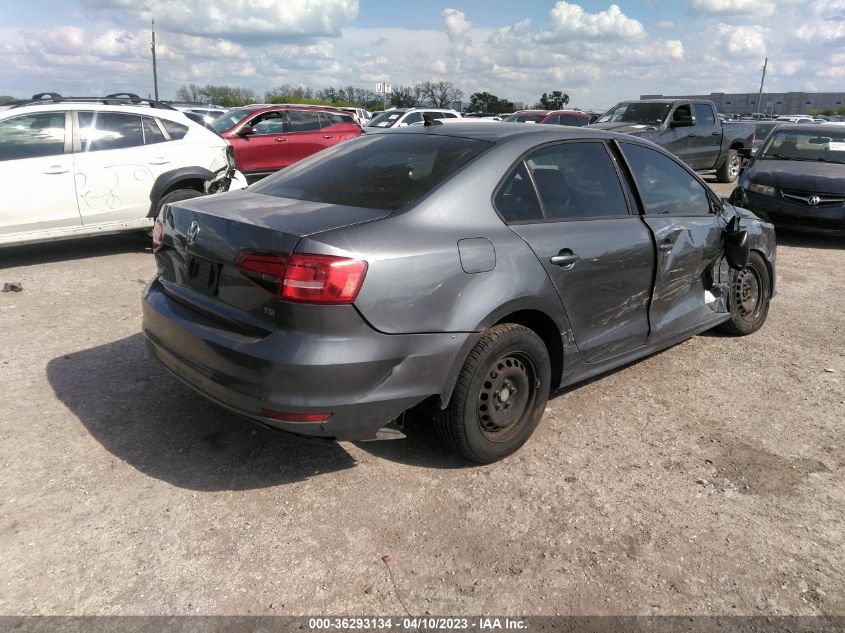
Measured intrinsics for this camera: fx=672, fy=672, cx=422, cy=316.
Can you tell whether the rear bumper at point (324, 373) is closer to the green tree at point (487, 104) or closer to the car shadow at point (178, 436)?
the car shadow at point (178, 436)

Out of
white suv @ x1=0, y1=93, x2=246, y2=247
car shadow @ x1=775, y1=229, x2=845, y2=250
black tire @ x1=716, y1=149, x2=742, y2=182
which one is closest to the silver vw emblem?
white suv @ x1=0, y1=93, x2=246, y2=247

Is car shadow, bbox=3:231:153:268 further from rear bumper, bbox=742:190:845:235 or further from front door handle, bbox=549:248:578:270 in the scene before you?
rear bumper, bbox=742:190:845:235

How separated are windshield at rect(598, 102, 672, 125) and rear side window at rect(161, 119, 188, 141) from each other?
8.86 metres

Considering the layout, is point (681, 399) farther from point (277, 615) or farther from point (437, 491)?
point (277, 615)

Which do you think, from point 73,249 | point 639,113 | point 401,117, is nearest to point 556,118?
point 401,117

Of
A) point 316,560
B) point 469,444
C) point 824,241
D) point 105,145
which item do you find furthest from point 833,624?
point 824,241

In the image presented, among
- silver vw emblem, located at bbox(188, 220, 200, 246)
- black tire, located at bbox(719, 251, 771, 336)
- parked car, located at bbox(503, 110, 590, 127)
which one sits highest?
parked car, located at bbox(503, 110, 590, 127)

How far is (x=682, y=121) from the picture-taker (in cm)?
1352

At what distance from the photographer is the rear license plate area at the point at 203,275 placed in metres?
3.07

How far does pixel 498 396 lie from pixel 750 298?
313cm

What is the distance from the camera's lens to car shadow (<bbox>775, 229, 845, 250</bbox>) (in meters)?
9.60

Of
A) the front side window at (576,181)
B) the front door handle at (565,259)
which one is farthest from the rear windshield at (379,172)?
the front door handle at (565,259)

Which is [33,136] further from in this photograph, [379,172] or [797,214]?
[797,214]

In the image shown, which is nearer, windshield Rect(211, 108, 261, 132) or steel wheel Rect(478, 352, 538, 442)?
steel wheel Rect(478, 352, 538, 442)
